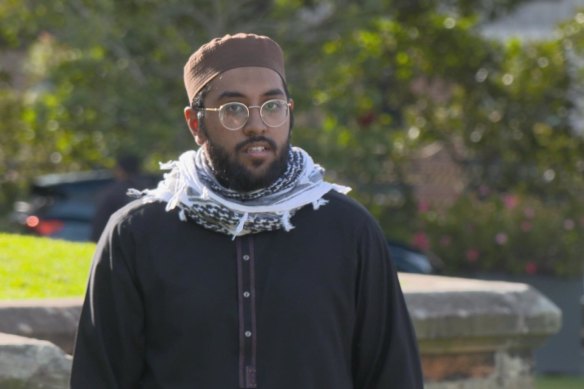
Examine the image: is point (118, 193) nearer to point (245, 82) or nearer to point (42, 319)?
point (42, 319)

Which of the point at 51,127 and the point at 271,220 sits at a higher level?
the point at 51,127

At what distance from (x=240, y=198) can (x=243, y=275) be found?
0.20 metres

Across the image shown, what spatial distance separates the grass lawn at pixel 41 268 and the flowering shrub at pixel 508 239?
5.59 meters

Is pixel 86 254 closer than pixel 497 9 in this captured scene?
Yes

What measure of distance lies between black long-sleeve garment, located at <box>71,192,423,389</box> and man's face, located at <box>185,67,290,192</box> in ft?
0.46

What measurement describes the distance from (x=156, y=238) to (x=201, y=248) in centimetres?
12

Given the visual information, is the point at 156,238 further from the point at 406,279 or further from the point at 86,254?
the point at 86,254

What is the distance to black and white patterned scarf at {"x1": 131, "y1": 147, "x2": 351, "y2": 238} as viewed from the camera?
11.7 ft

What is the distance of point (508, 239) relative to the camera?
12.9 m

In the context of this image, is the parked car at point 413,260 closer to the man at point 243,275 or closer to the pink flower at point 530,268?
the pink flower at point 530,268

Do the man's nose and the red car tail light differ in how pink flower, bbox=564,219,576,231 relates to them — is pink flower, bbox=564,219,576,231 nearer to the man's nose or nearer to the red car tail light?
the red car tail light

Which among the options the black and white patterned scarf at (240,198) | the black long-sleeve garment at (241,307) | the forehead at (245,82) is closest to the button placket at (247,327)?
the black long-sleeve garment at (241,307)

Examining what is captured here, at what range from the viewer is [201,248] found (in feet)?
11.7

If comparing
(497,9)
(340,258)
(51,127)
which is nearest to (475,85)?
(497,9)
